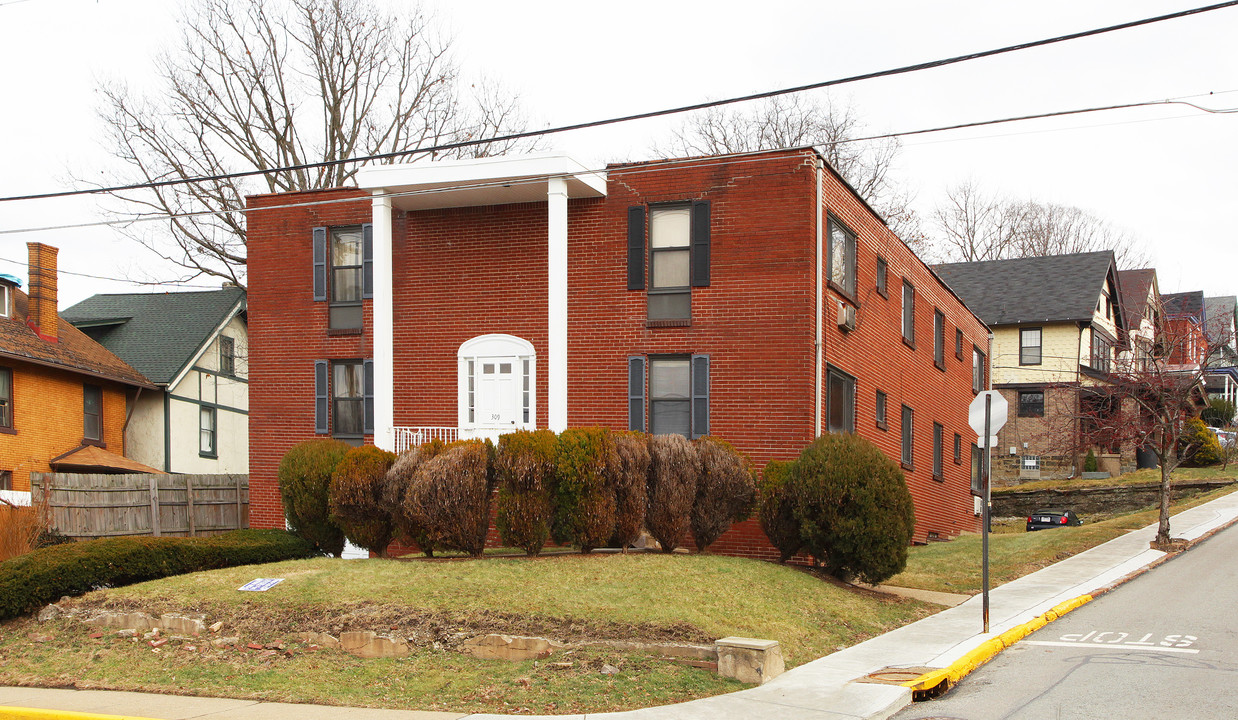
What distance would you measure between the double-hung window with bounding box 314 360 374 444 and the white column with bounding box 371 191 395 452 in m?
1.56

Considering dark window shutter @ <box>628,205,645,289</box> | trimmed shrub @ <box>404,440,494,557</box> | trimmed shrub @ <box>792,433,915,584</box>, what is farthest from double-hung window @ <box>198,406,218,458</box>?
trimmed shrub @ <box>792,433,915,584</box>

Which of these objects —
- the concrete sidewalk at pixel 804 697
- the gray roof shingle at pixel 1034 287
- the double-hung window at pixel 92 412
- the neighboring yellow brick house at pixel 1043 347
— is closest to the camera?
the concrete sidewalk at pixel 804 697

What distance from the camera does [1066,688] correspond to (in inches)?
404

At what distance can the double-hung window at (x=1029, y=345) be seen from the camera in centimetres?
4559

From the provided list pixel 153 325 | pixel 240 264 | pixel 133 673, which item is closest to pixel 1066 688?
pixel 133 673

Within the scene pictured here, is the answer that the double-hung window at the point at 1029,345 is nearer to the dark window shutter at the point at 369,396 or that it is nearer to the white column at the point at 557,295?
the white column at the point at 557,295

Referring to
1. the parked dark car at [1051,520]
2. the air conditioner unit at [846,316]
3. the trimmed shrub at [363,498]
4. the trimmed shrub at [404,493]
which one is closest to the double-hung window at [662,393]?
the air conditioner unit at [846,316]

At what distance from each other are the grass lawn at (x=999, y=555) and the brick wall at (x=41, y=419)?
23.1 m

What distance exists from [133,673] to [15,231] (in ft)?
40.1

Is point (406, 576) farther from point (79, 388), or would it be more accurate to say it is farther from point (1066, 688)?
point (79, 388)

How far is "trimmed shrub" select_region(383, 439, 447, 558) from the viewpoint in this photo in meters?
15.8

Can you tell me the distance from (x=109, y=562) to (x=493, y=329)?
8.70m

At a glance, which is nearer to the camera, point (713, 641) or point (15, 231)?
point (713, 641)

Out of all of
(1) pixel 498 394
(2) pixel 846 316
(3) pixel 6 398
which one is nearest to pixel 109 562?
(1) pixel 498 394
